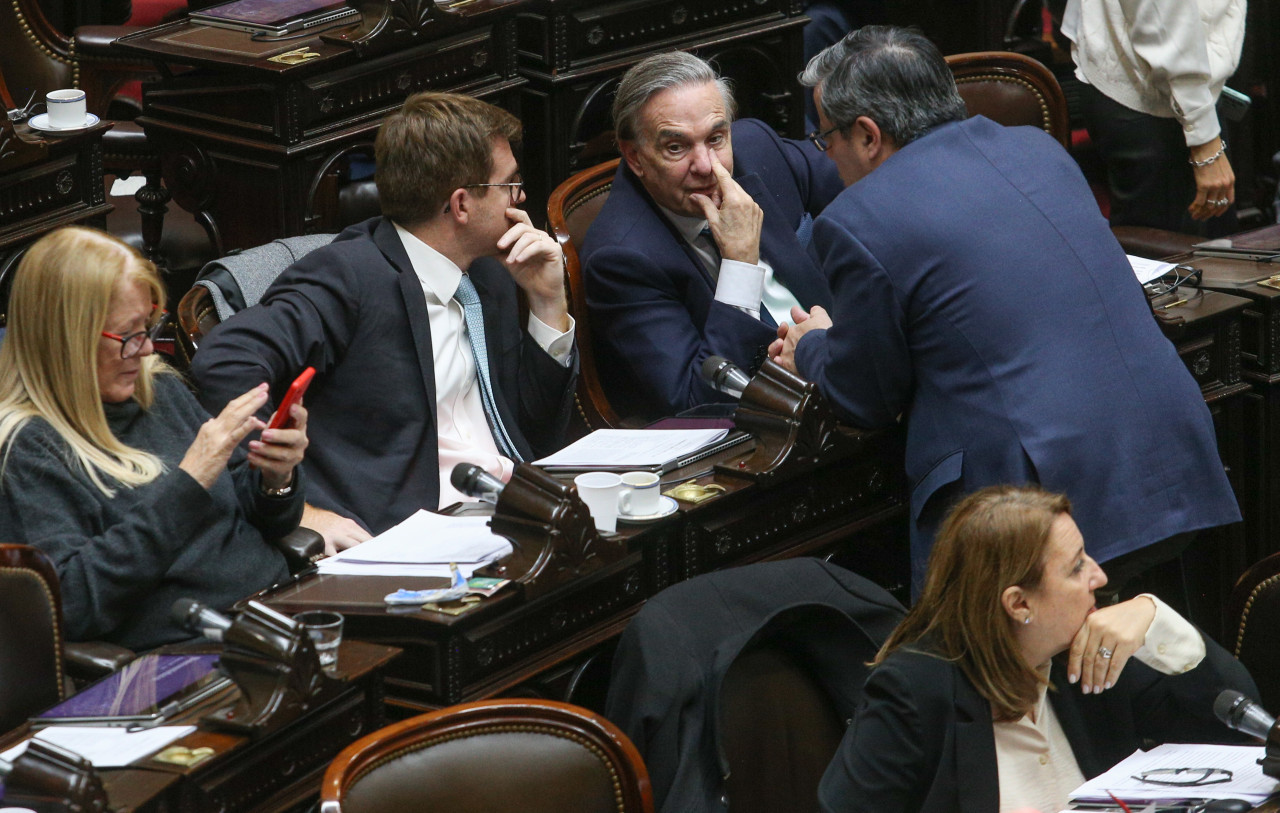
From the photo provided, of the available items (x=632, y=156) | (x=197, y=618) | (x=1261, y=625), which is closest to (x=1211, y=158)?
(x=632, y=156)

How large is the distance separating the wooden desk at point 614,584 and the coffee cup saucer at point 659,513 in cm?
1

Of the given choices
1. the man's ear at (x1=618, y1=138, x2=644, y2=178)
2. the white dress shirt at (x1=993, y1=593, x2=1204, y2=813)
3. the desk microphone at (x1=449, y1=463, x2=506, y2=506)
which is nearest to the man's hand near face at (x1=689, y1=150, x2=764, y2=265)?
the man's ear at (x1=618, y1=138, x2=644, y2=178)

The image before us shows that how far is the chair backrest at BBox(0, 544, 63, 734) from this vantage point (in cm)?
229

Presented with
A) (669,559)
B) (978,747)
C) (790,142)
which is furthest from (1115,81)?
(978,747)

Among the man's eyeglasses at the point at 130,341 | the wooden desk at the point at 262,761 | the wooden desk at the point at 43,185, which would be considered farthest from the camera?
the wooden desk at the point at 43,185

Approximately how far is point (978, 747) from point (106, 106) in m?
3.29

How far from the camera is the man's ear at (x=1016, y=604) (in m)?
2.19

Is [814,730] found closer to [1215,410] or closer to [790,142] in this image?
[1215,410]

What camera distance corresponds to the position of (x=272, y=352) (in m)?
2.80

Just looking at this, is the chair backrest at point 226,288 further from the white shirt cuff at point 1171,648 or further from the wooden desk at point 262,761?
the white shirt cuff at point 1171,648

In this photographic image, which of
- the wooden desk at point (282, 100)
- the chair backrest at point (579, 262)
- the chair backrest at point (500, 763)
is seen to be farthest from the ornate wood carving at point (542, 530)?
the wooden desk at point (282, 100)

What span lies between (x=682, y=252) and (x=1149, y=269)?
0.96 metres

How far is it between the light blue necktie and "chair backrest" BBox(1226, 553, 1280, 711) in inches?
50.5

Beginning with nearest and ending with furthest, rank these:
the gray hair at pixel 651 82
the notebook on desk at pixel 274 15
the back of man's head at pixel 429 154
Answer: the back of man's head at pixel 429 154 < the gray hair at pixel 651 82 < the notebook on desk at pixel 274 15
